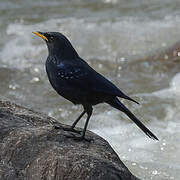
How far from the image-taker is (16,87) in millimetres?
10047

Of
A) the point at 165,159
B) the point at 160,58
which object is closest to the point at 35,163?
the point at 165,159

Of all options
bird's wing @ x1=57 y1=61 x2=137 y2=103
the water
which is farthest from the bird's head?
the water

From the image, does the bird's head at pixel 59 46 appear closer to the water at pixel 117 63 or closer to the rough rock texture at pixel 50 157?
the rough rock texture at pixel 50 157

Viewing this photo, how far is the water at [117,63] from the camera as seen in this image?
299 inches

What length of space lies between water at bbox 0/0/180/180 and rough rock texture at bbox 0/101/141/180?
186cm

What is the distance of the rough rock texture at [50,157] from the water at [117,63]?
6.09ft

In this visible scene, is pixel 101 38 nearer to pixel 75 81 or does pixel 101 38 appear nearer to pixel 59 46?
pixel 59 46

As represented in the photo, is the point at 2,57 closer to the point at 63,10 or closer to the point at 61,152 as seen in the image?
the point at 63,10

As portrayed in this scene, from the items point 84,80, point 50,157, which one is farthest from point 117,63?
point 50,157

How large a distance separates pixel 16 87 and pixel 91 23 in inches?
166

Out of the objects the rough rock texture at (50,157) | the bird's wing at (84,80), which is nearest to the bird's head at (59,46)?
the bird's wing at (84,80)

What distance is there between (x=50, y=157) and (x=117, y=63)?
23.6 feet

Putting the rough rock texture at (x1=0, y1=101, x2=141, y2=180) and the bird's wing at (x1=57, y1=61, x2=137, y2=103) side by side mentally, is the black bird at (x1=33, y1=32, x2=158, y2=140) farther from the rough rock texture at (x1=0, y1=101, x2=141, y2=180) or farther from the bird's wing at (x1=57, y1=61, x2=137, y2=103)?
the rough rock texture at (x1=0, y1=101, x2=141, y2=180)

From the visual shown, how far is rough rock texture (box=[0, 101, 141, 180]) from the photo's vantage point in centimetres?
427
